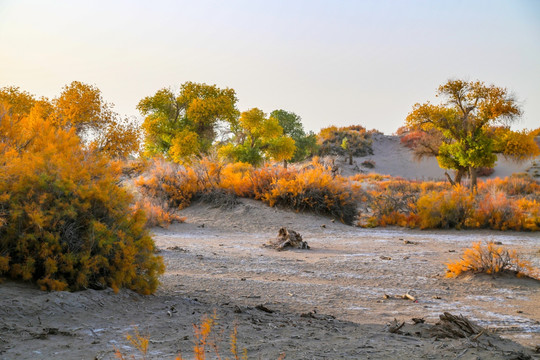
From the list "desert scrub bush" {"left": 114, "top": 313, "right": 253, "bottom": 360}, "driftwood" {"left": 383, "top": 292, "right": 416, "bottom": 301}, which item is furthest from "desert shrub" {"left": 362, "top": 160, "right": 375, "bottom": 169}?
"desert scrub bush" {"left": 114, "top": 313, "right": 253, "bottom": 360}

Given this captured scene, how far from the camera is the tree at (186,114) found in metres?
32.6

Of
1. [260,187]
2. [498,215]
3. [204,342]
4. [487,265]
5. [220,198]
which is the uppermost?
[260,187]

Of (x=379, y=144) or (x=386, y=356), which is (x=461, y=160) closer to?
(x=386, y=356)

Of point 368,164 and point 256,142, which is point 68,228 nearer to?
point 256,142

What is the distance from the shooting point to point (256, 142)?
33.3 meters

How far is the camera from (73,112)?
1838 centimetres

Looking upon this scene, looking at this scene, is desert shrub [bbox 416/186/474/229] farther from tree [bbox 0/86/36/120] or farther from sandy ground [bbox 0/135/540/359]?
tree [bbox 0/86/36/120]

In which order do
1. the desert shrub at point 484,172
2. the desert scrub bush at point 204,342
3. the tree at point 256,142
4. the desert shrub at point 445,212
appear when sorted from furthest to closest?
1. the desert shrub at point 484,172
2. the tree at point 256,142
3. the desert shrub at point 445,212
4. the desert scrub bush at point 204,342

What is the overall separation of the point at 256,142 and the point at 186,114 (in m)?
5.41

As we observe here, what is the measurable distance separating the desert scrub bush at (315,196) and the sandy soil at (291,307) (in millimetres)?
4710

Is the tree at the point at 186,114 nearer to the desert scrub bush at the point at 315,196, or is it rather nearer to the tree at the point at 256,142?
the tree at the point at 256,142

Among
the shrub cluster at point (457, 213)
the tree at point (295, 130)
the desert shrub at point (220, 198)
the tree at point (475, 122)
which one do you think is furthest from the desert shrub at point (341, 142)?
the shrub cluster at point (457, 213)

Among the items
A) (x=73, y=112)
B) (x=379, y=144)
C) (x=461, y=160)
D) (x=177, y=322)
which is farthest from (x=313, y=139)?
(x=177, y=322)

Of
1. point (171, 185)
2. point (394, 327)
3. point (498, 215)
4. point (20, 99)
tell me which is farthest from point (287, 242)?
point (20, 99)
